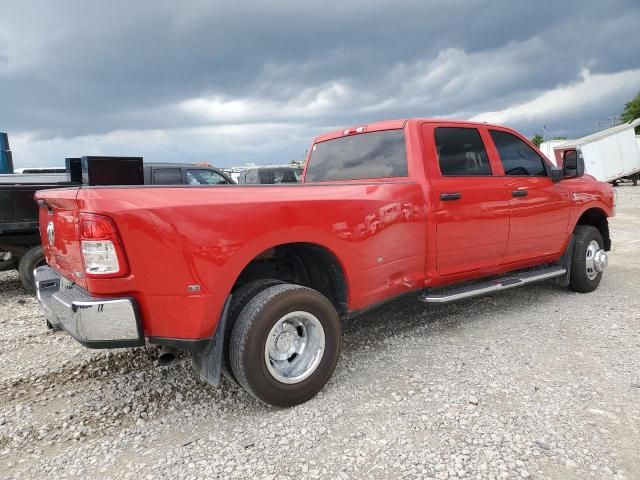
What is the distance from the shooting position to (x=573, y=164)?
4828 millimetres

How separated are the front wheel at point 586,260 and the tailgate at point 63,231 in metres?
4.91

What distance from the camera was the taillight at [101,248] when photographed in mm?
2295

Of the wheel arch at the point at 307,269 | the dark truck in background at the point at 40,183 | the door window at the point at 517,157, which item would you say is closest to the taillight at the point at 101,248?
the wheel arch at the point at 307,269

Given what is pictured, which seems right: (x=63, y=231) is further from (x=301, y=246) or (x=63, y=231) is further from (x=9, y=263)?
(x=9, y=263)

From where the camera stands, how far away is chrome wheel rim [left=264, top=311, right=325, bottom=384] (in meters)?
2.83

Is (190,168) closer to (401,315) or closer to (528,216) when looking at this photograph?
(401,315)

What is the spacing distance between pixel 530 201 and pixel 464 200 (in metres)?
1.03

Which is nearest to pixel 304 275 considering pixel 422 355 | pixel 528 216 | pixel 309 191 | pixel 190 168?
pixel 309 191

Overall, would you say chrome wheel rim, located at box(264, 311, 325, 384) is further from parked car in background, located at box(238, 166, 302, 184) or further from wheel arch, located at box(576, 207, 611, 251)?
parked car in background, located at box(238, 166, 302, 184)

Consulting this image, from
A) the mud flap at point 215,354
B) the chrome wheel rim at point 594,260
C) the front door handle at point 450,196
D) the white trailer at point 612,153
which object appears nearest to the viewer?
the mud flap at point 215,354

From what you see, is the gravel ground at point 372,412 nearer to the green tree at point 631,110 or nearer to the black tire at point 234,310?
the black tire at point 234,310

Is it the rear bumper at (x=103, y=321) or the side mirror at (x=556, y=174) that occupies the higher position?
the side mirror at (x=556, y=174)

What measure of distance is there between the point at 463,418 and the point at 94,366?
2.74 metres

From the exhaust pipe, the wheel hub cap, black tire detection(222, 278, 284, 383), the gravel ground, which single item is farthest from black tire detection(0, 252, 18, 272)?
the wheel hub cap
